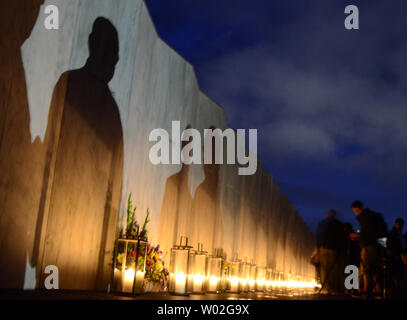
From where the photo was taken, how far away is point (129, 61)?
19.1 ft

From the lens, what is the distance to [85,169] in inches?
198

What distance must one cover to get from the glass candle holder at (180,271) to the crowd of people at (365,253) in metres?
3.61

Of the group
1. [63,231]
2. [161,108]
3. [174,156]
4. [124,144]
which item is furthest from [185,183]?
[63,231]

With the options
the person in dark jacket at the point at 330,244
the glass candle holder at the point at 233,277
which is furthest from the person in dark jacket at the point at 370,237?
the person in dark jacket at the point at 330,244

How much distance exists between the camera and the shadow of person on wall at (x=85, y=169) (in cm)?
447

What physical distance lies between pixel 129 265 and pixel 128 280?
15cm

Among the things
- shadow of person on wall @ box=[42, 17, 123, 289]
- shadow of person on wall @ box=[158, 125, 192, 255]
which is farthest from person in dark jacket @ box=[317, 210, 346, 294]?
shadow of person on wall @ box=[42, 17, 123, 289]

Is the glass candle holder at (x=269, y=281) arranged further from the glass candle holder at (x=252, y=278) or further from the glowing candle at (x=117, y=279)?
the glowing candle at (x=117, y=279)

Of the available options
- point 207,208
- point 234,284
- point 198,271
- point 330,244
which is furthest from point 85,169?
point 330,244

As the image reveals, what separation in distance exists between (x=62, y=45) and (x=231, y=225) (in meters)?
8.43

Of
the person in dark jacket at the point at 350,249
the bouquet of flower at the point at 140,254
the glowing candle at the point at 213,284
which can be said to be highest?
the person in dark jacket at the point at 350,249

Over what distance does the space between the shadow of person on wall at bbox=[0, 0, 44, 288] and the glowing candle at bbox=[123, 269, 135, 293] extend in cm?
119

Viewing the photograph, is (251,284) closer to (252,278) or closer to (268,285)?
(252,278)

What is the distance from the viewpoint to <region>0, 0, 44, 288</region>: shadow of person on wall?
3.62m
